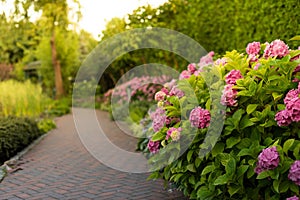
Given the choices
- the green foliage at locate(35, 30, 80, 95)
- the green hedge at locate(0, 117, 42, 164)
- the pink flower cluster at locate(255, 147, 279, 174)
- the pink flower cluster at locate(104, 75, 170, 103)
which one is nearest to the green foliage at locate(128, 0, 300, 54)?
the pink flower cluster at locate(104, 75, 170, 103)

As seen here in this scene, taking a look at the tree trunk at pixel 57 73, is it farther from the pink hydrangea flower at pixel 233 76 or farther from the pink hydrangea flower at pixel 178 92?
the pink hydrangea flower at pixel 233 76

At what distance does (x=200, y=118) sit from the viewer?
350 cm

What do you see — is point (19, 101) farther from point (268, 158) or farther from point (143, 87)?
point (268, 158)

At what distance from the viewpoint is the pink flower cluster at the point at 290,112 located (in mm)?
2972

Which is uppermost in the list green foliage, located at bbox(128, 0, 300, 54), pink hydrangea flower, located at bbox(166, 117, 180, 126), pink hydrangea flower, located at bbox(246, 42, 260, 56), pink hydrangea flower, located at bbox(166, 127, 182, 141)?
green foliage, located at bbox(128, 0, 300, 54)

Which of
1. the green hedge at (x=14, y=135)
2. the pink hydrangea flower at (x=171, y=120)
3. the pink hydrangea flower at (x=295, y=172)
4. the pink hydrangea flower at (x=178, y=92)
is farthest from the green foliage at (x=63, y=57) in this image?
the pink hydrangea flower at (x=295, y=172)

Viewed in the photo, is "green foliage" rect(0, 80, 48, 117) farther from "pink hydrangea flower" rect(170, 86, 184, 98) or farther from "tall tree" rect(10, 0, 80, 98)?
"pink hydrangea flower" rect(170, 86, 184, 98)

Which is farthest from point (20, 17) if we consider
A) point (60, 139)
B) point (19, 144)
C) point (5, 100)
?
point (19, 144)

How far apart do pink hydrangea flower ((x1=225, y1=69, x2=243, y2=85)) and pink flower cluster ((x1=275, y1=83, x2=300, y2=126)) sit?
22.1 inches

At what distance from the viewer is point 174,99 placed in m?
4.04

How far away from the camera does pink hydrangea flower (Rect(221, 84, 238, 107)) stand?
3.41 m

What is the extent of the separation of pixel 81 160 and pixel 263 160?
169 inches

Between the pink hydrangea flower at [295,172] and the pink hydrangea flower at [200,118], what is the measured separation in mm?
846

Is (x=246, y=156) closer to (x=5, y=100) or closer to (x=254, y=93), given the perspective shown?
(x=254, y=93)
